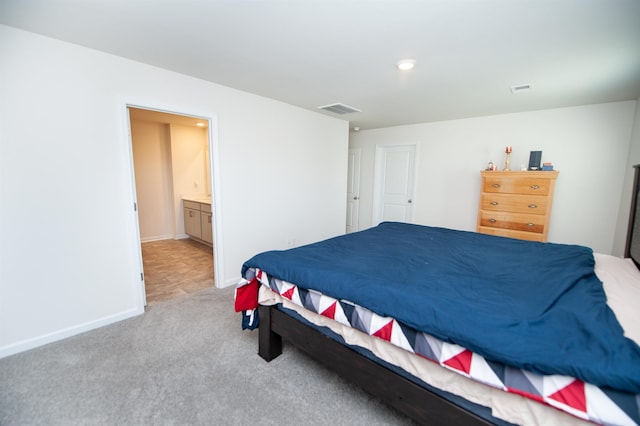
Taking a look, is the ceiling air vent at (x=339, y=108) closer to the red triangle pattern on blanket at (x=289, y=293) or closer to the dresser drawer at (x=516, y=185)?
the dresser drawer at (x=516, y=185)

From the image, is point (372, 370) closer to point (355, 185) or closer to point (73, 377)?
point (73, 377)

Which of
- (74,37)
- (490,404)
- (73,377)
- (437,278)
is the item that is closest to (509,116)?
(437,278)

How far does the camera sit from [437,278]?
162 cm

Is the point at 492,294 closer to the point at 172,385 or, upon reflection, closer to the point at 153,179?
the point at 172,385

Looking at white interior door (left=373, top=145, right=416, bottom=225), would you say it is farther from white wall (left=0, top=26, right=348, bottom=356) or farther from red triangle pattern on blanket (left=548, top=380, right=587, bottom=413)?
red triangle pattern on blanket (left=548, top=380, right=587, bottom=413)

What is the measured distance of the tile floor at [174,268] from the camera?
3.13 meters

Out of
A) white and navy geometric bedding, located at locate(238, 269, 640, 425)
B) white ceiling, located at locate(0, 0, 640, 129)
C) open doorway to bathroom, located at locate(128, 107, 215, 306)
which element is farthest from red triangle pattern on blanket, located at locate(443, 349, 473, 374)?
open doorway to bathroom, located at locate(128, 107, 215, 306)

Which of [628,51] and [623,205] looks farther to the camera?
[623,205]

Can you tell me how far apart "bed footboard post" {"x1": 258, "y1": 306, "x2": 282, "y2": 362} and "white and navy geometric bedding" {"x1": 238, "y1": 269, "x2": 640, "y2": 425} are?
45 centimetres

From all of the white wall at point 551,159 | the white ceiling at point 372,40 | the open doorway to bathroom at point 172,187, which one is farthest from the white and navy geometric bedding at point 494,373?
the white wall at point 551,159

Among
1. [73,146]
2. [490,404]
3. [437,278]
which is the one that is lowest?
[490,404]

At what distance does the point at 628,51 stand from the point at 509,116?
6.24 feet

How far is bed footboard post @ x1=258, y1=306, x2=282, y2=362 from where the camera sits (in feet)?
6.41

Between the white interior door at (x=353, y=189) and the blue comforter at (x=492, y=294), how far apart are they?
126 inches
